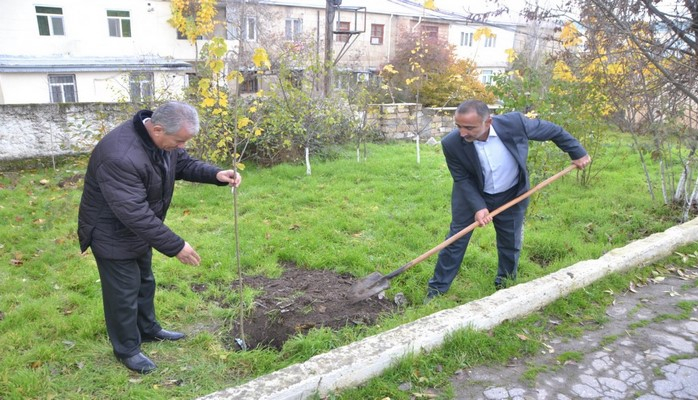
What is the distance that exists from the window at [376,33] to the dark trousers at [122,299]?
25603 mm

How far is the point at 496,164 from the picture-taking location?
12.9ft

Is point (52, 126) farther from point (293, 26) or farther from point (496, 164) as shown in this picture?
point (293, 26)

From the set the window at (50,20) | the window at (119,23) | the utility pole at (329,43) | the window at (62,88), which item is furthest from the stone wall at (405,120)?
the window at (50,20)

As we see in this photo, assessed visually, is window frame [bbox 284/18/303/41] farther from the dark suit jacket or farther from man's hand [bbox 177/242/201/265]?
man's hand [bbox 177/242/201/265]

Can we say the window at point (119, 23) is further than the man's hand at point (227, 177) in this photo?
Yes

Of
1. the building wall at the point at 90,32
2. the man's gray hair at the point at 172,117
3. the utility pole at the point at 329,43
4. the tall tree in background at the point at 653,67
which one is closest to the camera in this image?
the man's gray hair at the point at 172,117

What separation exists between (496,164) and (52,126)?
27.3 ft

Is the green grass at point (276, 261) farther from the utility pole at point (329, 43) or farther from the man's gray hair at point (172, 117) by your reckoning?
the utility pole at point (329, 43)

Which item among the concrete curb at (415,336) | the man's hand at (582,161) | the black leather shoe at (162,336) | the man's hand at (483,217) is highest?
the man's hand at (582,161)

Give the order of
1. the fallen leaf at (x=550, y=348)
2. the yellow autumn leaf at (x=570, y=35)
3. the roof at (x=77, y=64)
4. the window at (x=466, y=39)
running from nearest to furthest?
the fallen leaf at (x=550, y=348) → the yellow autumn leaf at (x=570, y=35) → the roof at (x=77, y=64) → the window at (x=466, y=39)

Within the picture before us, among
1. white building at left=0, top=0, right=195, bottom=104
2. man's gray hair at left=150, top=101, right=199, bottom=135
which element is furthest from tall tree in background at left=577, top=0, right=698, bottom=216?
white building at left=0, top=0, right=195, bottom=104

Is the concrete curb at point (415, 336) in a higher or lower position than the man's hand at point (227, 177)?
lower

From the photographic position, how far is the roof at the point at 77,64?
1772 cm

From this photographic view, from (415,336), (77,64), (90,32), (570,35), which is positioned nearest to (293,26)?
(90,32)
